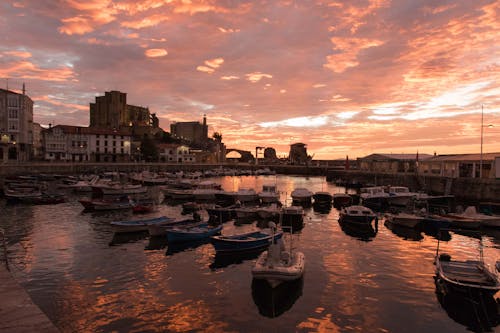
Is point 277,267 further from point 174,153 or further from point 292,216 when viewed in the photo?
point 174,153

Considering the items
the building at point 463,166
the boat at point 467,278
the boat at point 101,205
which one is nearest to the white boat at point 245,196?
the boat at point 101,205

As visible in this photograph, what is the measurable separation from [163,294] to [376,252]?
18.2 meters

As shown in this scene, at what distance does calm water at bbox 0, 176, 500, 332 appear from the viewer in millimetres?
15703

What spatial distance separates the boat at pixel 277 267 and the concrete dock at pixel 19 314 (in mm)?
10140

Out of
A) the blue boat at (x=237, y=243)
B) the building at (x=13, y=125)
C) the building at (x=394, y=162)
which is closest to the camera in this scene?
the blue boat at (x=237, y=243)

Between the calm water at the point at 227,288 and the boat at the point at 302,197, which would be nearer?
the calm water at the point at 227,288

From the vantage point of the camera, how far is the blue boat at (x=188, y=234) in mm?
28859

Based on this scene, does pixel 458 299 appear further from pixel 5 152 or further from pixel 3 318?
pixel 5 152

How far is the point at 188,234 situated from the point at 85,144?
132 metres

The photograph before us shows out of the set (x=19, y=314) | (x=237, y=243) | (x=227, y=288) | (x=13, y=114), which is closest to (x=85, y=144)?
(x=13, y=114)

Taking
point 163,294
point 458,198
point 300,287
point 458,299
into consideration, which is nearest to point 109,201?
point 163,294

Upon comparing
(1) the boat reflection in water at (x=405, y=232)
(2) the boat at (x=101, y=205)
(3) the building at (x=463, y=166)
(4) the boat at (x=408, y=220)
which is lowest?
(1) the boat reflection in water at (x=405, y=232)

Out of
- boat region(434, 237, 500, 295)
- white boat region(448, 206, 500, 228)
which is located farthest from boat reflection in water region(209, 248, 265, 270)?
white boat region(448, 206, 500, 228)

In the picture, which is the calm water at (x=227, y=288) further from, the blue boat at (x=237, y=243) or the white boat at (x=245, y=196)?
the white boat at (x=245, y=196)
